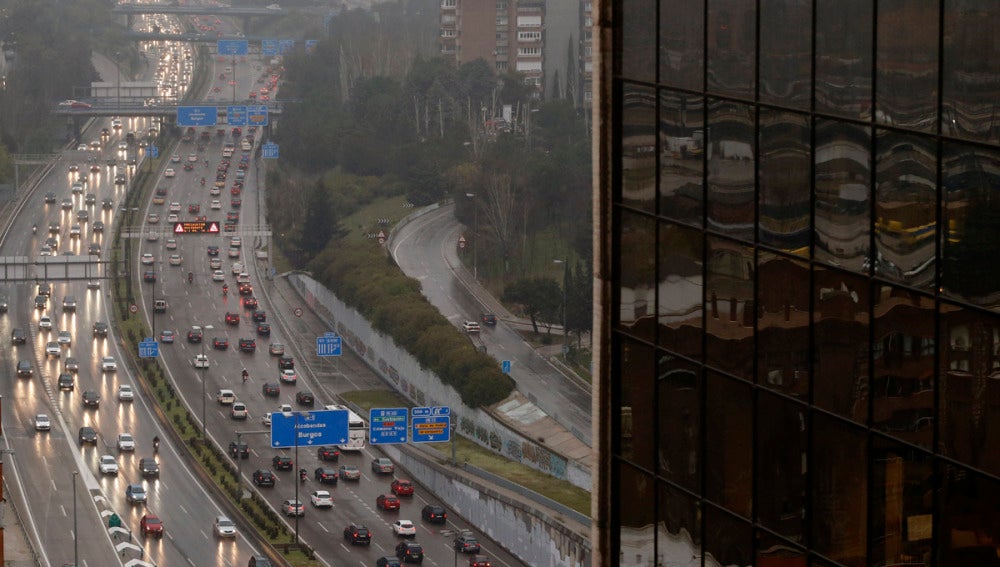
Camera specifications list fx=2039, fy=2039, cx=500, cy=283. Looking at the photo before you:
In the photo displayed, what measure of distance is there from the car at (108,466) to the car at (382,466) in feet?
35.6

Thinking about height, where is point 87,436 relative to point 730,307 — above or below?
below

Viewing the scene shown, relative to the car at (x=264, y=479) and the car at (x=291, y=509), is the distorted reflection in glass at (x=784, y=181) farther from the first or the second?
the car at (x=264, y=479)

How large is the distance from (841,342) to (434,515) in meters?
63.8

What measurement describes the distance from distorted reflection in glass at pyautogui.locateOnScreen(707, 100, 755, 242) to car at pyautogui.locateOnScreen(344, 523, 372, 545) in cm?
5918

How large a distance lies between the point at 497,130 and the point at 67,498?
256 ft

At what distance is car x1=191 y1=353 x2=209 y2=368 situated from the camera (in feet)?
344

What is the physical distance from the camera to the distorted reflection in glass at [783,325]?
1556 centimetres

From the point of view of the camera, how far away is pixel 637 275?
18.3 meters

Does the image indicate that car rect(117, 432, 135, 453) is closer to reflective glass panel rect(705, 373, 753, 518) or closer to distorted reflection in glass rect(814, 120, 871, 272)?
reflective glass panel rect(705, 373, 753, 518)

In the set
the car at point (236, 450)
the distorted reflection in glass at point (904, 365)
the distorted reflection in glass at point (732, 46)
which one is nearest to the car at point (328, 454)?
the car at point (236, 450)

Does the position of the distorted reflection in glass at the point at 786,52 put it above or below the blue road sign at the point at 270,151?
above

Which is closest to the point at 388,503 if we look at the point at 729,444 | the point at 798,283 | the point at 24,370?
the point at 24,370

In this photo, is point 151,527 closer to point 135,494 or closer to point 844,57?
point 135,494

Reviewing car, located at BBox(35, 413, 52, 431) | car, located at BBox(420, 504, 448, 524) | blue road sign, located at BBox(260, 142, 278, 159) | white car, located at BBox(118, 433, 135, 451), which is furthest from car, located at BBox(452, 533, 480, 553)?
blue road sign, located at BBox(260, 142, 278, 159)
